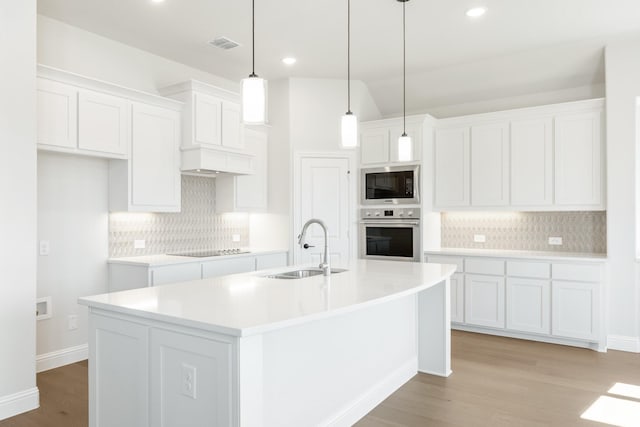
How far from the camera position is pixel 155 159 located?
4.34 meters

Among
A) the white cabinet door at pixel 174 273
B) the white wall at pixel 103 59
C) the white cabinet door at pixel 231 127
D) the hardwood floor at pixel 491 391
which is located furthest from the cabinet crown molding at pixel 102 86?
the hardwood floor at pixel 491 391

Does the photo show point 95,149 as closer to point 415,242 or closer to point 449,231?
point 415,242

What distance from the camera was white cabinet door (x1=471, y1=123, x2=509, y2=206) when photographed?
490 centimetres

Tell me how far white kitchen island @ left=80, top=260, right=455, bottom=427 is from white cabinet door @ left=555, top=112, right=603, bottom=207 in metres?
2.17

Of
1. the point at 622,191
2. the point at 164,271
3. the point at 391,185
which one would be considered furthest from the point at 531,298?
the point at 164,271

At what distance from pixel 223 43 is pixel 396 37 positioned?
1.64m

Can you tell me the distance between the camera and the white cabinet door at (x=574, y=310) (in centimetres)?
428

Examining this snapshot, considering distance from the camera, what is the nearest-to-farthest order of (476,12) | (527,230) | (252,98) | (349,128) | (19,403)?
1. (252,98)
2. (349,128)
3. (19,403)
4. (476,12)
5. (527,230)

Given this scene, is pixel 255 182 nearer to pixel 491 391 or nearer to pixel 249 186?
pixel 249 186

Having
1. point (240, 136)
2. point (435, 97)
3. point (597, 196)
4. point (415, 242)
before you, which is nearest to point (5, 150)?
point (240, 136)

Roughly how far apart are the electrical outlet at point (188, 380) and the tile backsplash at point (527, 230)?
4.33 metres

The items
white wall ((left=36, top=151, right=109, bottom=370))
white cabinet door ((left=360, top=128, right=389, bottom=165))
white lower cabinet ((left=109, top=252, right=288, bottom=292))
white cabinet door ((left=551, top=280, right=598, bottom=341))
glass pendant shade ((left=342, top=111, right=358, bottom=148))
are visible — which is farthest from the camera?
white cabinet door ((left=360, top=128, right=389, bottom=165))

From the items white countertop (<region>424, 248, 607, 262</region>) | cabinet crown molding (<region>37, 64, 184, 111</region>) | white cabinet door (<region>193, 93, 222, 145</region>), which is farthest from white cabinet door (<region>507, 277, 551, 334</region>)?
cabinet crown molding (<region>37, 64, 184, 111</region>)

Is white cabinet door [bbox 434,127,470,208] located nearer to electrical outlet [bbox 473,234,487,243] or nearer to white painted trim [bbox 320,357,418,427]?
electrical outlet [bbox 473,234,487,243]
